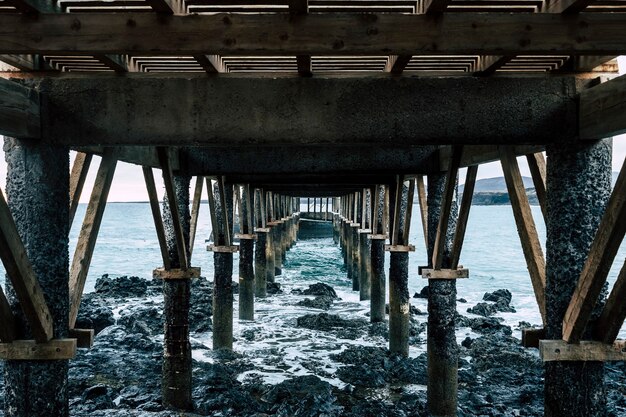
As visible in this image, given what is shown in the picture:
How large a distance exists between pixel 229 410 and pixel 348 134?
6.29m

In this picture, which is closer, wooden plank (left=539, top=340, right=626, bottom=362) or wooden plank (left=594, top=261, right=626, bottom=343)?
wooden plank (left=594, top=261, right=626, bottom=343)

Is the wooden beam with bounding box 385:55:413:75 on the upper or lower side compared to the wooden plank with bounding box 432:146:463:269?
upper

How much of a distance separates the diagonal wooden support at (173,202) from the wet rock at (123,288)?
17.0 m

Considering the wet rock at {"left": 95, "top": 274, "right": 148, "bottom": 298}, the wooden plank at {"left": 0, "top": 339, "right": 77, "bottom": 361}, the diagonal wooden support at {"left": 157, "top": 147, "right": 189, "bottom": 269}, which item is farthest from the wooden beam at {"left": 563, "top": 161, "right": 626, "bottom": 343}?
the wet rock at {"left": 95, "top": 274, "right": 148, "bottom": 298}

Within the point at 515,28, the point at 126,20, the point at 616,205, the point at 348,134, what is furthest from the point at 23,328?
the point at 616,205

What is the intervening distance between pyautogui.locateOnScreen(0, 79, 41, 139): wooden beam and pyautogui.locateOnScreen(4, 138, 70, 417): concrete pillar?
6.5 inches

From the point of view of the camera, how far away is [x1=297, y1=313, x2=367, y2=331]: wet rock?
15.9 m

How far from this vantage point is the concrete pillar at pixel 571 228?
13.1 ft

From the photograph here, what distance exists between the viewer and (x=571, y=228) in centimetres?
411

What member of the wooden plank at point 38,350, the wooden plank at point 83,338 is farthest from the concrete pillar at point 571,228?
the wooden plank at point 83,338

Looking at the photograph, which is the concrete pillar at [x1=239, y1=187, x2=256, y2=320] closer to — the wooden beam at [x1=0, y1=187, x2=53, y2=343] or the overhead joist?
the wooden beam at [x1=0, y1=187, x2=53, y2=343]

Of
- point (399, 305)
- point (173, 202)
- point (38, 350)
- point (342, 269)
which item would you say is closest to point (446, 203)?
point (173, 202)

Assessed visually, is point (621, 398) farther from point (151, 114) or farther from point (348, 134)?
point (151, 114)

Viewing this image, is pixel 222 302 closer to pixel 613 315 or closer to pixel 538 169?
pixel 538 169
